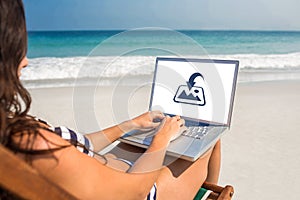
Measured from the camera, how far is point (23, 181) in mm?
755

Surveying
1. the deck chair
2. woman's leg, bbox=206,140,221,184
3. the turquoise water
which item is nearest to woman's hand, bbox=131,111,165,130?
woman's leg, bbox=206,140,221,184

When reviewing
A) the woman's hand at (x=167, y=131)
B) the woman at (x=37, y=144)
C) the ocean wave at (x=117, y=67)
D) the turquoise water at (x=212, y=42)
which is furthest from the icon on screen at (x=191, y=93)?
the turquoise water at (x=212, y=42)

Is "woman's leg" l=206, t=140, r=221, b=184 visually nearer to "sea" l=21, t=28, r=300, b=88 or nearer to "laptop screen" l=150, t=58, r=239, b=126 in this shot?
"laptop screen" l=150, t=58, r=239, b=126

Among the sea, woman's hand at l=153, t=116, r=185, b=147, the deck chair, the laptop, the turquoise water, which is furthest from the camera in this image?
the turquoise water

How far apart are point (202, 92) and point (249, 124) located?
2.52m

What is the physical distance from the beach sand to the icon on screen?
0.30 meters

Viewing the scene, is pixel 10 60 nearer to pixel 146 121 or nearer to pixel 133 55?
pixel 146 121

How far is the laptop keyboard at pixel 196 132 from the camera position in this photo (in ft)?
4.78

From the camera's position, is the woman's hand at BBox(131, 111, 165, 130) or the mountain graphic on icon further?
the mountain graphic on icon

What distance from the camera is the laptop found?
171 cm

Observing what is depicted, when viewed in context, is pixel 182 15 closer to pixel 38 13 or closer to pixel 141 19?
pixel 141 19

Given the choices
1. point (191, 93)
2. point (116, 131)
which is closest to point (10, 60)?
point (116, 131)

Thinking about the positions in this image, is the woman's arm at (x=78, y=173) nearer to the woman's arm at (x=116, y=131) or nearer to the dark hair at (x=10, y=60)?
the dark hair at (x=10, y=60)

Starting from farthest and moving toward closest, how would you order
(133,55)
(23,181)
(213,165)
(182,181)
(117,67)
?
(117,67) < (133,55) < (213,165) < (182,181) < (23,181)
